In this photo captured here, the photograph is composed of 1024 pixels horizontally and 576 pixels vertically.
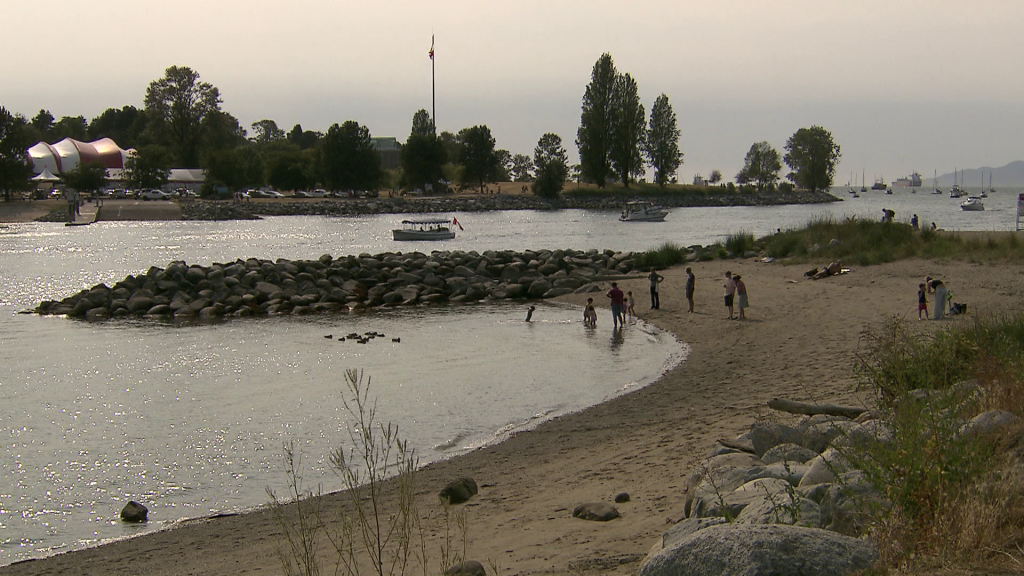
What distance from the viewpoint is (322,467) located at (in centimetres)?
1277

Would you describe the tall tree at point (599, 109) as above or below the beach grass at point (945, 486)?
above

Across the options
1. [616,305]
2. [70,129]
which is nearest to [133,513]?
[616,305]

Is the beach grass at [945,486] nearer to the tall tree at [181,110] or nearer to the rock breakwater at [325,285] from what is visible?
the rock breakwater at [325,285]

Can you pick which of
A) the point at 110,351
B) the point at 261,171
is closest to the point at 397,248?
the point at 110,351

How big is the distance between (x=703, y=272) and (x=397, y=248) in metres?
33.1

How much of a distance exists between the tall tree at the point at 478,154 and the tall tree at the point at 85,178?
57.1 meters

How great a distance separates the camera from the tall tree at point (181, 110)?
137 m

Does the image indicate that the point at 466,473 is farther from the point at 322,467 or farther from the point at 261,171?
the point at 261,171

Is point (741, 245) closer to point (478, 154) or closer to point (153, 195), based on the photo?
point (153, 195)

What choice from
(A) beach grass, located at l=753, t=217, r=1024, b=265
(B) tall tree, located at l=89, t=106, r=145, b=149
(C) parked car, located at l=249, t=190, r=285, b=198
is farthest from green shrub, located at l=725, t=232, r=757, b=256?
(B) tall tree, located at l=89, t=106, r=145, b=149

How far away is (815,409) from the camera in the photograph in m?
11.0

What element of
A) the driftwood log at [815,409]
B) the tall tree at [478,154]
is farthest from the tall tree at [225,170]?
the driftwood log at [815,409]

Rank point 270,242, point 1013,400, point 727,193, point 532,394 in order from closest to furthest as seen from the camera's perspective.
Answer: point 1013,400, point 532,394, point 270,242, point 727,193

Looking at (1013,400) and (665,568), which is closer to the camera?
(665,568)
